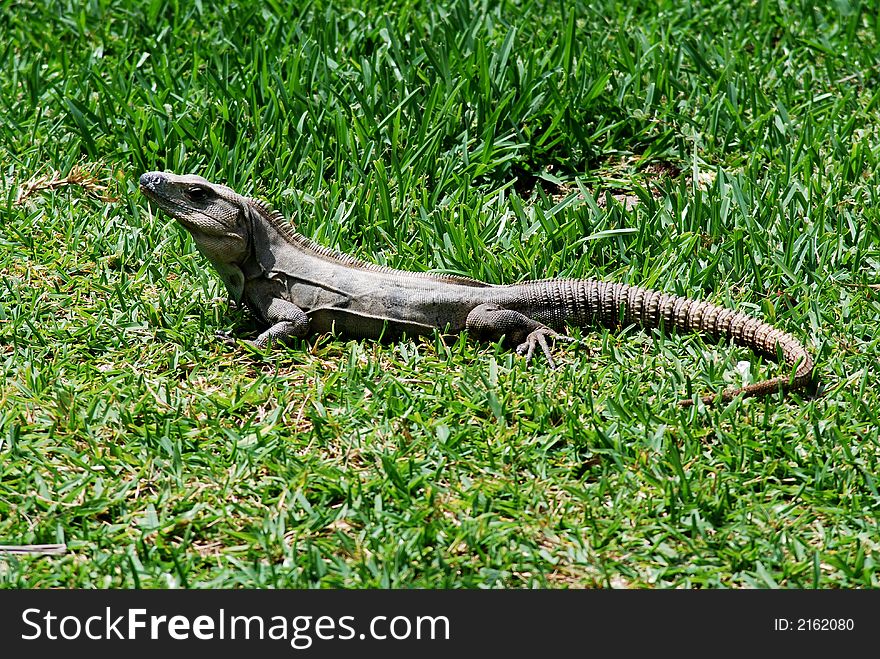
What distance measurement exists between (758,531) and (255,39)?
5033 mm

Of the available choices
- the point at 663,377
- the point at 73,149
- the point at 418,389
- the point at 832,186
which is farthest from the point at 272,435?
the point at 832,186

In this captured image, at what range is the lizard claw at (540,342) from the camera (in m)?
5.29

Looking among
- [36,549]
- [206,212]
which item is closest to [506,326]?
[206,212]

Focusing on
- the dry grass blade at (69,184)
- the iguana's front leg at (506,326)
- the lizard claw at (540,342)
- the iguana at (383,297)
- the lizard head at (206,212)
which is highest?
the dry grass blade at (69,184)

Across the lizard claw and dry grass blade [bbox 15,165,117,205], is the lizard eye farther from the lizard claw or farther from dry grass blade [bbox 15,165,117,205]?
the lizard claw

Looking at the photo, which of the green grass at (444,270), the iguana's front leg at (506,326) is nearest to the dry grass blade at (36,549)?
the green grass at (444,270)

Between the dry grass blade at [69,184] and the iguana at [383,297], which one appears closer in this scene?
the iguana at [383,297]

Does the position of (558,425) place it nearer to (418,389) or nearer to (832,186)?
(418,389)

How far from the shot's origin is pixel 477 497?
4.30 meters

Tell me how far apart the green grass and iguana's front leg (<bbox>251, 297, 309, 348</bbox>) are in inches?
4.5

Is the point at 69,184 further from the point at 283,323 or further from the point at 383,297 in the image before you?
the point at 383,297

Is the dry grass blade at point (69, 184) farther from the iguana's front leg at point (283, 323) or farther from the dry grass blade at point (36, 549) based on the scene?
the dry grass blade at point (36, 549)

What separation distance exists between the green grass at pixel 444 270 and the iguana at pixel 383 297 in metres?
0.13

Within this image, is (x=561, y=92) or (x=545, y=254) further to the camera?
(x=561, y=92)
